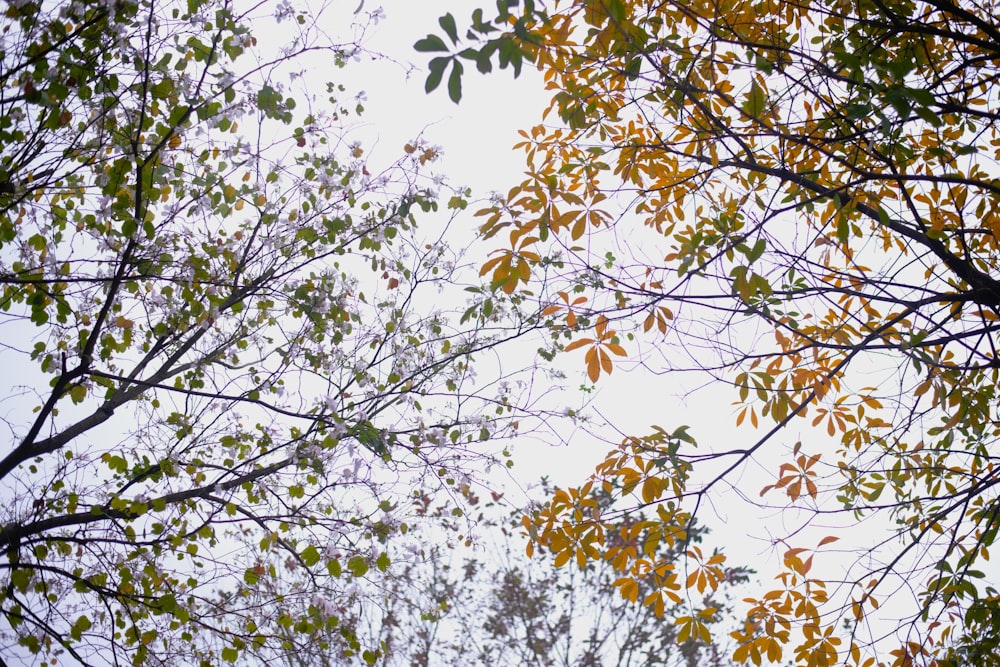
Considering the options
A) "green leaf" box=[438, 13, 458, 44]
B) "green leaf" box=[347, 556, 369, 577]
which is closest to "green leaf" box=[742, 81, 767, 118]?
"green leaf" box=[438, 13, 458, 44]

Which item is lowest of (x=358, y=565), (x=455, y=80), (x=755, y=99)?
(x=358, y=565)

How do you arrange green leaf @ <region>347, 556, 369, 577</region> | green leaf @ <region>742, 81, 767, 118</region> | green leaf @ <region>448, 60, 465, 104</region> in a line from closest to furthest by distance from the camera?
green leaf @ <region>448, 60, 465, 104</region> < green leaf @ <region>742, 81, 767, 118</region> < green leaf @ <region>347, 556, 369, 577</region>

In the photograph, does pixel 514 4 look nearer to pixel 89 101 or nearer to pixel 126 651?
pixel 89 101

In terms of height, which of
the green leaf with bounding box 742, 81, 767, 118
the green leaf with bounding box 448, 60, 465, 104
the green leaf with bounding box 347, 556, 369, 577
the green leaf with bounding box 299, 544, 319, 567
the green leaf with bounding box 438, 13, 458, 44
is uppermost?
the green leaf with bounding box 742, 81, 767, 118

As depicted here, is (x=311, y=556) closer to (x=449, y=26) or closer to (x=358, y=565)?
(x=358, y=565)

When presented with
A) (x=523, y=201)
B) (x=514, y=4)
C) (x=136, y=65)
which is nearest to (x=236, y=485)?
(x=136, y=65)

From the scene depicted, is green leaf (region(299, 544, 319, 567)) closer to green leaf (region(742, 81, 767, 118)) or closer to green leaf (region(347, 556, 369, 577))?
green leaf (region(347, 556, 369, 577))

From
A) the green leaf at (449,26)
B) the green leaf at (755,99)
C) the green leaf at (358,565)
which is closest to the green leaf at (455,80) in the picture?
the green leaf at (449,26)

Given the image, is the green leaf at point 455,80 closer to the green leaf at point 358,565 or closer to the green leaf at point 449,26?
the green leaf at point 449,26

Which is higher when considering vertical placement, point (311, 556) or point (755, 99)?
point (755, 99)

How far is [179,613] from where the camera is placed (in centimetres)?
304

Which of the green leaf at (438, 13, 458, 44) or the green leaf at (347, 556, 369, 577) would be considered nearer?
the green leaf at (438, 13, 458, 44)

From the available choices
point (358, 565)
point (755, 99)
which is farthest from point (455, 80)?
point (358, 565)

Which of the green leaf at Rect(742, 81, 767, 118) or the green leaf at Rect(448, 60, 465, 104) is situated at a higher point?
the green leaf at Rect(742, 81, 767, 118)
